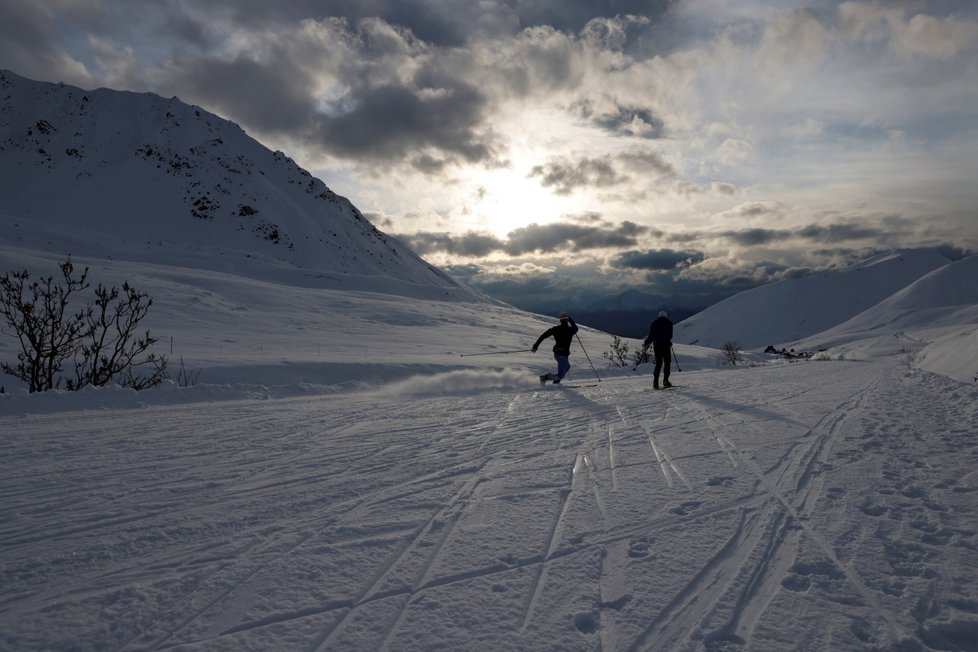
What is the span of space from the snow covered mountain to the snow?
58.1 meters

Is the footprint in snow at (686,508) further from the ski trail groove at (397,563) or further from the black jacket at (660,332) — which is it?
the black jacket at (660,332)

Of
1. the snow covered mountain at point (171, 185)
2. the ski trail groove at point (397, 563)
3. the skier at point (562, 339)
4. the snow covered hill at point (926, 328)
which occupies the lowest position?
the ski trail groove at point (397, 563)

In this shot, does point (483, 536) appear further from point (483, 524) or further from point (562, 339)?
point (562, 339)

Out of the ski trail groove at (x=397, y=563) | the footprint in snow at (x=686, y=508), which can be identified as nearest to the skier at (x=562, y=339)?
the ski trail groove at (x=397, y=563)

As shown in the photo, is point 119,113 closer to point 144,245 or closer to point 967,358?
point 144,245

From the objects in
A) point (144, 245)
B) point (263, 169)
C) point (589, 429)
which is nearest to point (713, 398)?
point (589, 429)

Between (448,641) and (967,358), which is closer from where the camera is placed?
(448,641)

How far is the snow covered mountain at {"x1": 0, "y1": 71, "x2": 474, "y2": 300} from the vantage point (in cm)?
9344

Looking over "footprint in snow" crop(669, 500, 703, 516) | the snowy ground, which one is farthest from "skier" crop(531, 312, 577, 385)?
"footprint in snow" crop(669, 500, 703, 516)

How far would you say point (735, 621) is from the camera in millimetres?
2984

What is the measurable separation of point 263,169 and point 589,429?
14288cm

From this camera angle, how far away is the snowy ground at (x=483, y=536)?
2.91 metres

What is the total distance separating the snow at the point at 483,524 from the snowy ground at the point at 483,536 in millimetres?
22

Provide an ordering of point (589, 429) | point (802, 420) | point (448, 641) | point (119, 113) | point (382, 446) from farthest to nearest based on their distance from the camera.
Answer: point (119, 113) < point (802, 420) < point (589, 429) < point (382, 446) < point (448, 641)
